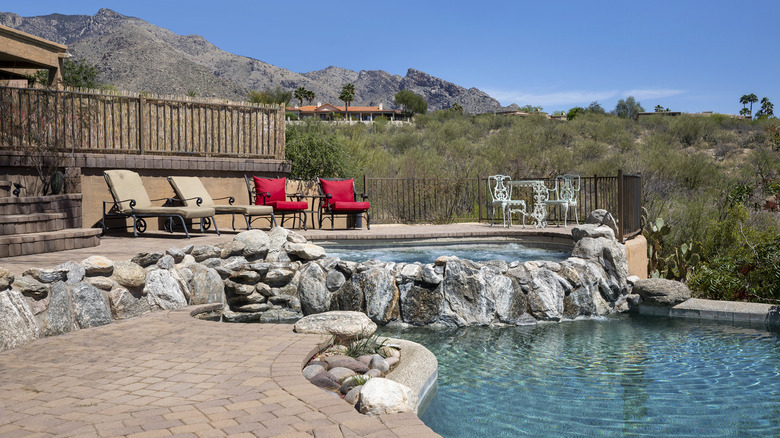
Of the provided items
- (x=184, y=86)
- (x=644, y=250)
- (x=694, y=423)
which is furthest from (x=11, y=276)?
(x=184, y=86)

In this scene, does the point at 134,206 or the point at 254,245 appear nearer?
the point at 254,245

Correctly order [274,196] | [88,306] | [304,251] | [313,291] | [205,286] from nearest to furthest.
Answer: [88,306] → [205,286] → [313,291] → [304,251] → [274,196]

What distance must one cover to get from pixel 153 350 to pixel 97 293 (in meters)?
1.29

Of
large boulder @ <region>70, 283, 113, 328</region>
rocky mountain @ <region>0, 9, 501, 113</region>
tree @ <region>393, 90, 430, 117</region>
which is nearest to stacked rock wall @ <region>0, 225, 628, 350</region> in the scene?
large boulder @ <region>70, 283, 113, 328</region>

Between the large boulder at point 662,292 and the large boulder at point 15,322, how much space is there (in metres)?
6.04

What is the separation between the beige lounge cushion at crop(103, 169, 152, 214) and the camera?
8469mm

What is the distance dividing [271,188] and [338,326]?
20.3ft

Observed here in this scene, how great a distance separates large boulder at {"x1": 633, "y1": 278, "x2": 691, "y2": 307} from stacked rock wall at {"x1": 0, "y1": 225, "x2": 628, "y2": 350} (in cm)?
25

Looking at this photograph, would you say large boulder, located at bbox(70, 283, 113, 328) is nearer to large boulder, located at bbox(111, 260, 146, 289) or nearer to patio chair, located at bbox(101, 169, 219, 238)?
large boulder, located at bbox(111, 260, 146, 289)

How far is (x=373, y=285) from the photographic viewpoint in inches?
261

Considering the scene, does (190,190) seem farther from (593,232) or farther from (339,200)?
(593,232)

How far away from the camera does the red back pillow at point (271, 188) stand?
33.9 feet

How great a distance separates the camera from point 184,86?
186 feet

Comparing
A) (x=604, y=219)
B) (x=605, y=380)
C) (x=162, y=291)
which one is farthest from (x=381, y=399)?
(x=604, y=219)
